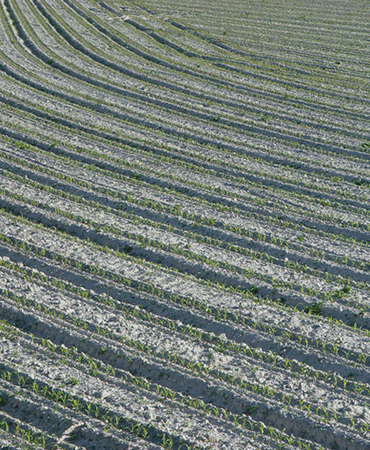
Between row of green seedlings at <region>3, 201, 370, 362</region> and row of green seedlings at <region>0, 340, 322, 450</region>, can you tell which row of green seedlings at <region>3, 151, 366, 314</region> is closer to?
row of green seedlings at <region>3, 201, 370, 362</region>

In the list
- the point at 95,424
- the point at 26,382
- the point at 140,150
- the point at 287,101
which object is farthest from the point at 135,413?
the point at 287,101

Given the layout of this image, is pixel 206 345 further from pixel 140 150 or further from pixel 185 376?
pixel 140 150

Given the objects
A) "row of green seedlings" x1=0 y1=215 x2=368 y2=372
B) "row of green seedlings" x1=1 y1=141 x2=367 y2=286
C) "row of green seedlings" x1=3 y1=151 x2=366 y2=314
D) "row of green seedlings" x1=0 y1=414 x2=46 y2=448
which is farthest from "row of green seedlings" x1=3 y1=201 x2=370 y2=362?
"row of green seedlings" x1=0 y1=414 x2=46 y2=448

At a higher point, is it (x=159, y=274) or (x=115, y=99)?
(x=115, y=99)

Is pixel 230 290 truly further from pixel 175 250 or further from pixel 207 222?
pixel 207 222

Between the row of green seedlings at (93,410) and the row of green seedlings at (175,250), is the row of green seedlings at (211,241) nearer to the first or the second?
the row of green seedlings at (175,250)

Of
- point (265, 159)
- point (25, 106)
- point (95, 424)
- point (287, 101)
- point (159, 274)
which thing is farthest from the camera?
point (287, 101)
